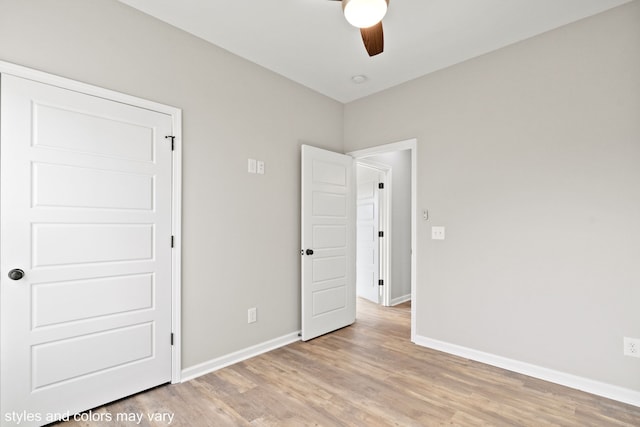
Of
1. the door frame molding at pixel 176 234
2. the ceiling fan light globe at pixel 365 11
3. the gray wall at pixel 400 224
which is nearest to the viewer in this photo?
the ceiling fan light globe at pixel 365 11

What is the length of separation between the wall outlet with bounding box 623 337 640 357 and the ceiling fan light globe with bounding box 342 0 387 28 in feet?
9.09

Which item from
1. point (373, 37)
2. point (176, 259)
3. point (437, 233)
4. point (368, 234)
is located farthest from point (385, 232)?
point (373, 37)

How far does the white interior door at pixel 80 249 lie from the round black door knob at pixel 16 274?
20mm

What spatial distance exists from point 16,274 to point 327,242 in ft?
8.60

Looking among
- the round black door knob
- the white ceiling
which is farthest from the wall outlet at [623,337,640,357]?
the round black door knob

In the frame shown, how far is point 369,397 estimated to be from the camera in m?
2.32

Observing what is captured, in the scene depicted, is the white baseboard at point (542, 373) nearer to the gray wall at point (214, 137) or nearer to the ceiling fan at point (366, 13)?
the gray wall at point (214, 137)

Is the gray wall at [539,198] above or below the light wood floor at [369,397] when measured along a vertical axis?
above

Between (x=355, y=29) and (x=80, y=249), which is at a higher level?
(x=355, y=29)

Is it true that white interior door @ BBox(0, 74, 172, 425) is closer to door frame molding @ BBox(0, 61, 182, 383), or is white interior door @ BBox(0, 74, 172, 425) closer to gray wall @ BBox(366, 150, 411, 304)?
door frame molding @ BBox(0, 61, 182, 383)

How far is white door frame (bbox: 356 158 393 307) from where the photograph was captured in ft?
15.9

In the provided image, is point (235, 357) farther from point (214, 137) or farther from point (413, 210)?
point (413, 210)

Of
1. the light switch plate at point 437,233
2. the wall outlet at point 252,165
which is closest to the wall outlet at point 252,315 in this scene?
the wall outlet at point 252,165

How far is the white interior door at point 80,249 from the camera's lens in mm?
1857
